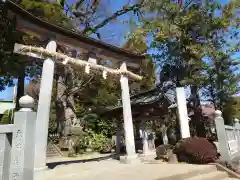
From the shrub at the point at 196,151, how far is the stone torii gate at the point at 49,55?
180 cm

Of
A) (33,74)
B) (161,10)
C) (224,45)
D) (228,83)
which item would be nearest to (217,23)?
(224,45)

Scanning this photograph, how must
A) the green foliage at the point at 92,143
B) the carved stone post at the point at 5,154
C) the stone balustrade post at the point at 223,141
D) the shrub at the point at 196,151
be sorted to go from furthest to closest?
the green foliage at the point at 92,143, the stone balustrade post at the point at 223,141, the shrub at the point at 196,151, the carved stone post at the point at 5,154

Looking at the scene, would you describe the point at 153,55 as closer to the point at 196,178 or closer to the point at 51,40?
the point at 51,40

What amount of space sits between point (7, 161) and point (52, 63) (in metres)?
4.72

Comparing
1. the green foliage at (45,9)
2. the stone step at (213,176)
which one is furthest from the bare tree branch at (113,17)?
the stone step at (213,176)

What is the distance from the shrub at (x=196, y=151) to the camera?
27.4 ft

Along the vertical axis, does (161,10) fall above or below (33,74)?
above

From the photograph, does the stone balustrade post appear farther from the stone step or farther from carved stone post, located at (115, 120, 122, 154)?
carved stone post, located at (115, 120, 122, 154)

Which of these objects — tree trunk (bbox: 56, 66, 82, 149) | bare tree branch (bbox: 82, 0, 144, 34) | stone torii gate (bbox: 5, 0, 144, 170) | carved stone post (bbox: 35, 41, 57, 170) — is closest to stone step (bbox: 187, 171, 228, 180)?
stone torii gate (bbox: 5, 0, 144, 170)

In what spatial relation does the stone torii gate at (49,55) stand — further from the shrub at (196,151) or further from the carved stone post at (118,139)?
the carved stone post at (118,139)

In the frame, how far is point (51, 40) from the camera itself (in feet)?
26.1

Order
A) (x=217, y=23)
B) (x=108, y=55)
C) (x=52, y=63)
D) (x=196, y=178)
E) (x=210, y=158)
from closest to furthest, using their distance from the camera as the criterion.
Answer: (x=196, y=178), (x=52, y=63), (x=210, y=158), (x=108, y=55), (x=217, y=23)

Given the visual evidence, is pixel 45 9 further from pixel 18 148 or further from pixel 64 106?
pixel 18 148

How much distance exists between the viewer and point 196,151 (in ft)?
28.0
